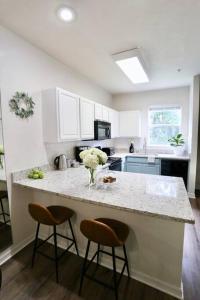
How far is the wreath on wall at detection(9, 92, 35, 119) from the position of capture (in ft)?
6.79

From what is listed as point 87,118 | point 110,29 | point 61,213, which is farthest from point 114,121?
point 61,213

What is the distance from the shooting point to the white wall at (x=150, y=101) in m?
4.39

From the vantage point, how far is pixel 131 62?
2.62 m

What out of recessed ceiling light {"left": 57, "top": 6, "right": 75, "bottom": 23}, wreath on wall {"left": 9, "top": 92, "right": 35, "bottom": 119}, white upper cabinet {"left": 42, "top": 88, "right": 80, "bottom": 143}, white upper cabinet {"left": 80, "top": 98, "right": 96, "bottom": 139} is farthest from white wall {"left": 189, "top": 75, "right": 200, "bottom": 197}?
wreath on wall {"left": 9, "top": 92, "right": 35, "bottom": 119}

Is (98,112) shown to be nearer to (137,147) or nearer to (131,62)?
(131,62)

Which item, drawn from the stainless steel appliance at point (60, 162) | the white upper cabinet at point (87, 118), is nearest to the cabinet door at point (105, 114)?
the white upper cabinet at point (87, 118)

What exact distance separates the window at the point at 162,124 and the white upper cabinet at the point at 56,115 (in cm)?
298

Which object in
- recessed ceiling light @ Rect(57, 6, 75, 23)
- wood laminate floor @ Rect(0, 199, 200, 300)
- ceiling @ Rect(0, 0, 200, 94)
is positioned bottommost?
wood laminate floor @ Rect(0, 199, 200, 300)

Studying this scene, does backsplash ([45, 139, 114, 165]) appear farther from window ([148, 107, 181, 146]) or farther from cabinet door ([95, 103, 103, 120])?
window ([148, 107, 181, 146])

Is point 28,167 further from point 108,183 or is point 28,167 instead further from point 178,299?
point 178,299

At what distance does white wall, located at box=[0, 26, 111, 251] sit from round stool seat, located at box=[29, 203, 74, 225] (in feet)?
1.70

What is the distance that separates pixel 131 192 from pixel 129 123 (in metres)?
3.24

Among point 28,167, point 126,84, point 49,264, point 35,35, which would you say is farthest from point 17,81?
point 126,84

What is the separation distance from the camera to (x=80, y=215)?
1960 millimetres
